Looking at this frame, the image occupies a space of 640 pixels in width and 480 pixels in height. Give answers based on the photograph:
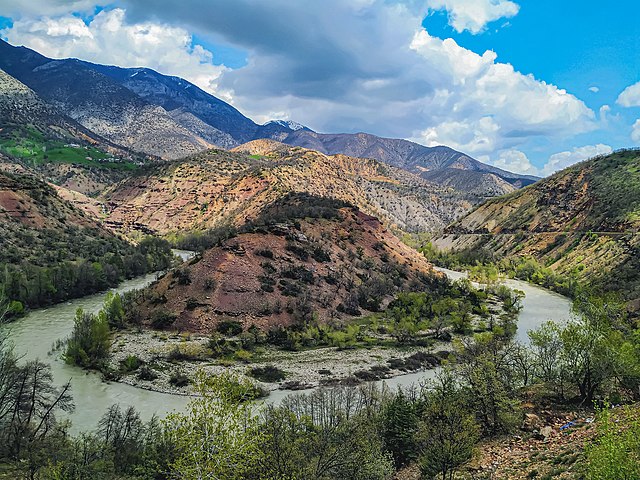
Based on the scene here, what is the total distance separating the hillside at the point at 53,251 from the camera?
59.4 m

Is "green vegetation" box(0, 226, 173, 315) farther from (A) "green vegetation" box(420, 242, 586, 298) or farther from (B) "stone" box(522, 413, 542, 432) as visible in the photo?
(A) "green vegetation" box(420, 242, 586, 298)

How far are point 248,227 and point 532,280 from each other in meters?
64.4

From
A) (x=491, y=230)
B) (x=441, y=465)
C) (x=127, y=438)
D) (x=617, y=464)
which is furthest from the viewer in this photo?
(x=491, y=230)

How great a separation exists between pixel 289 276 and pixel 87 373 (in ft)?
99.4

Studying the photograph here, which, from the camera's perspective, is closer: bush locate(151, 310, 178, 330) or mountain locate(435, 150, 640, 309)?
bush locate(151, 310, 178, 330)

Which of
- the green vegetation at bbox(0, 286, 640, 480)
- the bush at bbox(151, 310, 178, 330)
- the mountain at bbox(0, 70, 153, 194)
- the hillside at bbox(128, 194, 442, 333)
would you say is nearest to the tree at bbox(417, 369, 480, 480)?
the green vegetation at bbox(0, 286, 640, 480)

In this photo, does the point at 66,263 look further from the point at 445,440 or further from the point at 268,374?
the point at 445,440

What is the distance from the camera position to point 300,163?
156 meters

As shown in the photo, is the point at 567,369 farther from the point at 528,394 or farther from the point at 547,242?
the point at 547,242

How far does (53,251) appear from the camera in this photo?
75250mm

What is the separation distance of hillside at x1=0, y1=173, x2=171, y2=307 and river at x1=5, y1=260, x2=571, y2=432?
3225mm

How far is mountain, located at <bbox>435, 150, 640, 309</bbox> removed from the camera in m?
74.6

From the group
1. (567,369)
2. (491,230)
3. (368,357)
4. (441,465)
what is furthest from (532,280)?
(441,465)

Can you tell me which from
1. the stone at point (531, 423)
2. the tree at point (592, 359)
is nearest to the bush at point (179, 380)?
the stone at point (531, 423)
